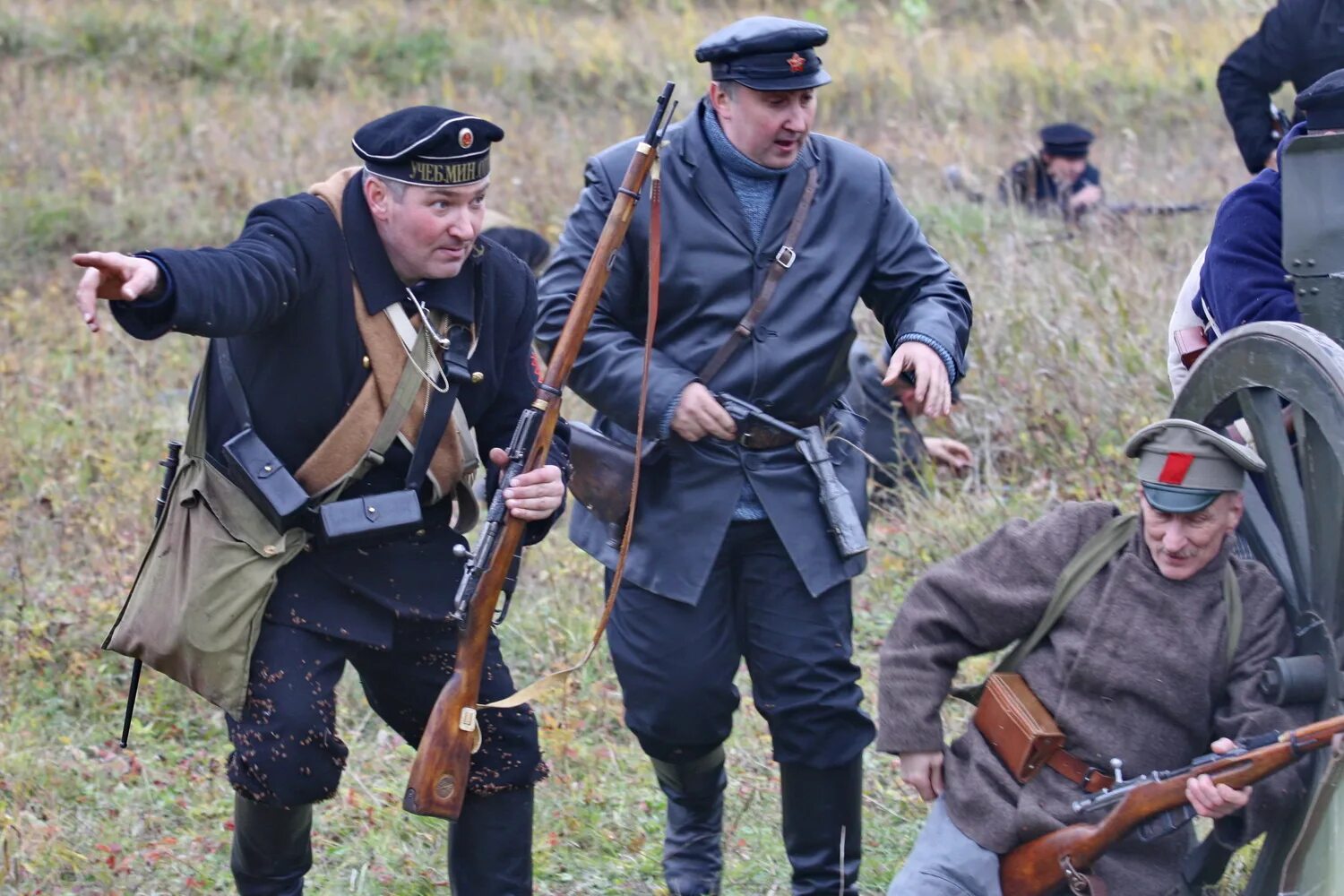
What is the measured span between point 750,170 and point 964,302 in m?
0.64

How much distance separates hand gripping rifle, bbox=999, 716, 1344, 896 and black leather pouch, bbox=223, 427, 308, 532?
5.72 ft

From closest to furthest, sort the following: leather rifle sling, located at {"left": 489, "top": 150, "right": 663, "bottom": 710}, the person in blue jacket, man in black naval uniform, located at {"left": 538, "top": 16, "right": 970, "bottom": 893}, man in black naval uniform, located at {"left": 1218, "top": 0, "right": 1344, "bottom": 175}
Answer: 1. the person in blue jacket
2. leather rifle sling, located at {"left": 489, "top": 150, "right": 663, "bottom": 710}
3. man in black naval uniform, located at {"left": 538, "top": 16, "right": 970, "bottom": 893}
4. man in black naval uniform, located at {"left": 1218, "top": 0, "right": 1344, "bottom": 175}

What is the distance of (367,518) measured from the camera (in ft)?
12.6

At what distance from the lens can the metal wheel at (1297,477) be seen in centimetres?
335

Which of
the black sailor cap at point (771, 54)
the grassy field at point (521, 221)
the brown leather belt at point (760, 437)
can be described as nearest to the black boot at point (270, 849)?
the grassy field at point (521, 221)

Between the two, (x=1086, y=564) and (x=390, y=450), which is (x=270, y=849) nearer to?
(x=390, y=450)

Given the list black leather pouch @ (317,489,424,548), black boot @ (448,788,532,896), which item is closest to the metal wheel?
black boot @ (448,788,532,896)

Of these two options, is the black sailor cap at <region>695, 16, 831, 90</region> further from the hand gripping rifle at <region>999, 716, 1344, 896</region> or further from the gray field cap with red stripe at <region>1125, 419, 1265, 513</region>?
the hand gripping rifle at <region>999, 716, 1344, 896</region>

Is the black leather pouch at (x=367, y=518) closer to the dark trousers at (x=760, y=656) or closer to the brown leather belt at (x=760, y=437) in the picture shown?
the dark trousers at (x=760, y=656)

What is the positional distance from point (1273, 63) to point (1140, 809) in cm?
392

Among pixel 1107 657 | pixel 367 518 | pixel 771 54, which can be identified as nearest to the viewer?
pixel 1107 657

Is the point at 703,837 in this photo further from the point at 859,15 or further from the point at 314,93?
the point at 859,15

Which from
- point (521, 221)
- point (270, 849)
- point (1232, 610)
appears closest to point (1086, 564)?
point (1232, 610)

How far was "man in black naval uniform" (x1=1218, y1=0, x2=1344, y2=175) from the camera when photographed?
251 inches
